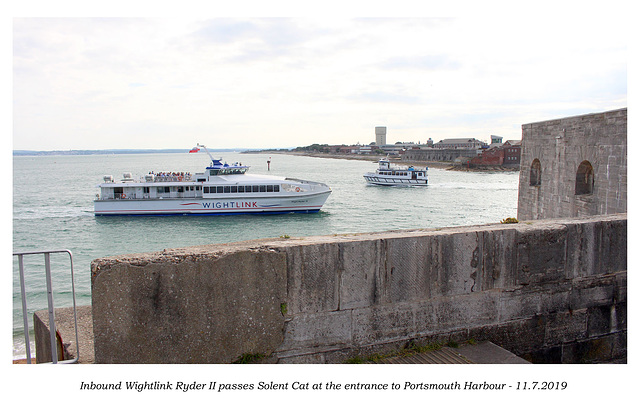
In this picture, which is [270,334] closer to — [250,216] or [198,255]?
[198,255]

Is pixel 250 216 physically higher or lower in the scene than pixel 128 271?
lower

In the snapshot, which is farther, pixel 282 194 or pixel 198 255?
pixel 282 194

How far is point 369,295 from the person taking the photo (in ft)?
11.5

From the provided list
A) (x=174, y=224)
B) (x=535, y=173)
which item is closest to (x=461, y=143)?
(x=174, y=224)

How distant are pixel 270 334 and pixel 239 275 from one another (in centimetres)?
50

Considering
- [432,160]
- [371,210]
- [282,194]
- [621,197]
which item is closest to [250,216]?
[282,194]

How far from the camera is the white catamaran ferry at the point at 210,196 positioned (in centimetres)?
3306

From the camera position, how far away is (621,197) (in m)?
10.2

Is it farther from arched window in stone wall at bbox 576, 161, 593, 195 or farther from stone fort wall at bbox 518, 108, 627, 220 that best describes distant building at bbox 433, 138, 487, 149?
arched window in stone wall at bbox 576, 161, 593, 195

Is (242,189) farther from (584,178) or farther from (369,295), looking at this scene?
(369,295)

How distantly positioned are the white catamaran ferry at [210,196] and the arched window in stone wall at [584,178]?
2226cm

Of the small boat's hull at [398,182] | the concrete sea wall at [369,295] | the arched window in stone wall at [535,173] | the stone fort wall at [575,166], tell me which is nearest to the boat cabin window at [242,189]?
the stone fort wall at [575,166]


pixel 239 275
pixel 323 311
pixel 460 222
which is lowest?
pixel 460 222

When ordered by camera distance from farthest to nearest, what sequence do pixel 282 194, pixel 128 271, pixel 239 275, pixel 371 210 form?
1. pixel 371 210
2. pixel 282 194
3. pixel 239 275
4. pixel 128 271
